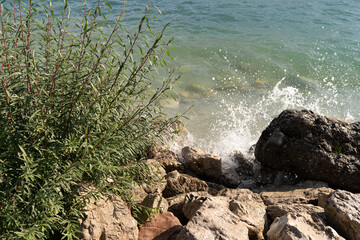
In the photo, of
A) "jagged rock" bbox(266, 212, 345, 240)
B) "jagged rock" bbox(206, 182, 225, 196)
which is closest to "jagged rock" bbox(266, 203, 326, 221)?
"jagged rock" bbox(266, 212, 345, 240)

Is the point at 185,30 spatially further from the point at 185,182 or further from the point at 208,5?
the point at 185,182

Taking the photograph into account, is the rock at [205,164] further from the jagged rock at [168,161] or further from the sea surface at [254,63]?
the sea surface at [254,63]

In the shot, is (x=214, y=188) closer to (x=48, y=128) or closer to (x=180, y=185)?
(x=180, y=185)

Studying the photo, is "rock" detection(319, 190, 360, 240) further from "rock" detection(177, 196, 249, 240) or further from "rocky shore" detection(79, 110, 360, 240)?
"rock" detection(177, 196, 249, 240)

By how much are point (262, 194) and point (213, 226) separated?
2.28m

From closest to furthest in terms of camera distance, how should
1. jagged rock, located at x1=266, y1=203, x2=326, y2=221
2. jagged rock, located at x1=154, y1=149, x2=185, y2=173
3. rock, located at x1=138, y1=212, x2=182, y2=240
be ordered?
rock, located at x1=138, y1=212, x2=182, y2=240 → jagged rock, located at x1=266, y1=203, x2=326, y2=221 → jagged rock, located at x1=154, y1=149, x2=185, y2=173

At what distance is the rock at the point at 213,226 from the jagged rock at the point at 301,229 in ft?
1.28

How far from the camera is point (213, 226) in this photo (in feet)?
11.3

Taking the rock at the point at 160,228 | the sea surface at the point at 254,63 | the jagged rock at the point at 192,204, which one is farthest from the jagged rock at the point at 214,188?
the sea surface at the point at 254,63

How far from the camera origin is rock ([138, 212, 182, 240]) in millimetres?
3863

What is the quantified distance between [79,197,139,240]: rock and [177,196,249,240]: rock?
0.66m

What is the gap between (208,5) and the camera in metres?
20.0

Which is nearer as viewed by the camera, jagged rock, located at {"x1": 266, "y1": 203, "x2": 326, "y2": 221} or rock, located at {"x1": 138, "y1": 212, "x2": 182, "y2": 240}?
rock, located at {"x1": 138, "y1": 212, "x2": 182, "y2": 240}

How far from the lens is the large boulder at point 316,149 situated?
5977 millimetres
